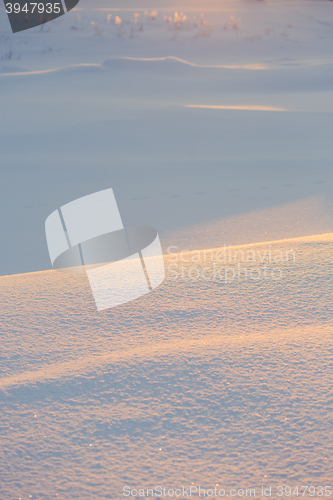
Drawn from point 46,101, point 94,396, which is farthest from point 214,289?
point 46,101

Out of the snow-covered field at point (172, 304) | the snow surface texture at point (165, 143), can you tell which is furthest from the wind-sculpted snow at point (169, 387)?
the snow surface texture at point (165, 143)

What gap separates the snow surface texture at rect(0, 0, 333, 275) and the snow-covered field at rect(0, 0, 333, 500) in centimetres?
2

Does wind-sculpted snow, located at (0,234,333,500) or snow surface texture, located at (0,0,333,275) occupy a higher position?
wind-sculpted snow, located at (0,234,333,500)

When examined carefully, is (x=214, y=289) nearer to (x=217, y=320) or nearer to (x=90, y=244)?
(x=217, y=320)

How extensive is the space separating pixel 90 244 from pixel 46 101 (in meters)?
3.68

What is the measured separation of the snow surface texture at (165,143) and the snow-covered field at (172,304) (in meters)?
0.02

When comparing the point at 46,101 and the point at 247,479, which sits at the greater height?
the point at 247,479

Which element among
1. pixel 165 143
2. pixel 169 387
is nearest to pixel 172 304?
pixel 169 387

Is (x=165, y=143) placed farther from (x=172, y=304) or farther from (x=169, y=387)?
(x=169, y=387)

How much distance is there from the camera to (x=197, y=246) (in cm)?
255

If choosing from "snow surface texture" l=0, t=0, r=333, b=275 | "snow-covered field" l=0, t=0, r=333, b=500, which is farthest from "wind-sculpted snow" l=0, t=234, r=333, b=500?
"snow surface texture" l=0, t=0, r=333, b=275

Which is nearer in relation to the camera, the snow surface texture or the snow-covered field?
the snow-covered field

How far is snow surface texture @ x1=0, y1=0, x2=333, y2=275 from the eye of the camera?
9.78ft

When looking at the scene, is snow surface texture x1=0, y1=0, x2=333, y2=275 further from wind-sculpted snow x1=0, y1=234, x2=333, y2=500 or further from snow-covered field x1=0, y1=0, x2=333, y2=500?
wind-sculpted snow x1=0, y1=234, x2=333, y2=500
